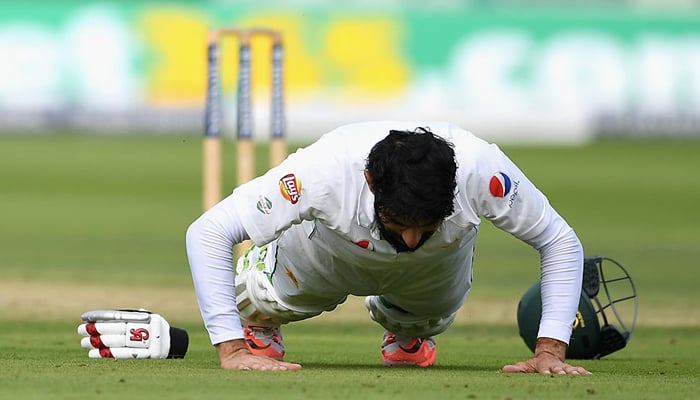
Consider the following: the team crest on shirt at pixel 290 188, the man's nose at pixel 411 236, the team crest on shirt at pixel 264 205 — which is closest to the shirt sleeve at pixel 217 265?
the team crest on shirt at pixel 264 205

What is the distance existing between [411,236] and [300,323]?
3.97 meters

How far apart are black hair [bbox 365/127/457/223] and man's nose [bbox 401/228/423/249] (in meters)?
0.08

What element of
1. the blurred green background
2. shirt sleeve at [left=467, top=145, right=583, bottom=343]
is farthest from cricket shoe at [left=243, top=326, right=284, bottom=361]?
the blurred green background

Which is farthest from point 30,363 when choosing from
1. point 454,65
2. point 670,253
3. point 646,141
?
point 646,141

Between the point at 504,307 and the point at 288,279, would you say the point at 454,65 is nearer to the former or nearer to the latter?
the point at 504,307

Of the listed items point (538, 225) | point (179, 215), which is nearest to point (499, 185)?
point (538, 225)

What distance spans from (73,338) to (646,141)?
19720mm

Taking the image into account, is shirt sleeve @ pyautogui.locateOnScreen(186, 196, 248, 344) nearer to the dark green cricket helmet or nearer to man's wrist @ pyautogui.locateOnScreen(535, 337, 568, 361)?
man's wrist @ pyautogui.locateOnScreen(535, 337, 568, 361)

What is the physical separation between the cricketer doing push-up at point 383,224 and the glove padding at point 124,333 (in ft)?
1.64

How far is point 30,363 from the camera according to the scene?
4.92 meters

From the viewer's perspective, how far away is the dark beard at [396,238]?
4.31 metres

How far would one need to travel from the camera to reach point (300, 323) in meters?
8.15

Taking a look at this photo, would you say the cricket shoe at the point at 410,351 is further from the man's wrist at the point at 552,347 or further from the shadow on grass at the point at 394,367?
the man's wrist at the point at 552,347

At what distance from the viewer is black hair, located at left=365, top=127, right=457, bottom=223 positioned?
411 cm
